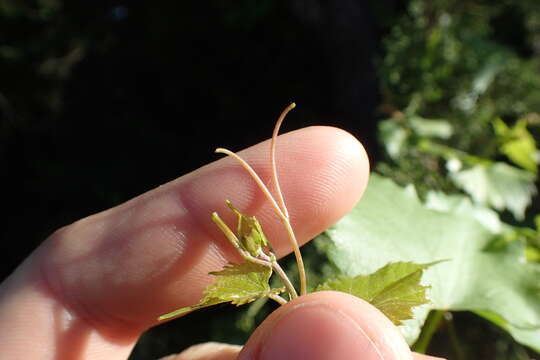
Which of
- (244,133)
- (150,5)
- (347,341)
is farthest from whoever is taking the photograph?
(150,5)

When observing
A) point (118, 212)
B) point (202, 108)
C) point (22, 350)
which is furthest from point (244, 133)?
point (22, 350)

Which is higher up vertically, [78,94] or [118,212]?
[118,212]

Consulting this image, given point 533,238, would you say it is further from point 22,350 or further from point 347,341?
point 22,350

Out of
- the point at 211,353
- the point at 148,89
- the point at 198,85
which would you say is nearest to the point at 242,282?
the point at 211,353

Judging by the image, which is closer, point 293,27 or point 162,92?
point 293,27

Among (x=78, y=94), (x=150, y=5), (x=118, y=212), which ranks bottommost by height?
(x=78, y=94)

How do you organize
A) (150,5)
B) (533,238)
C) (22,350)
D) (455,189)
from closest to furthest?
(22,350)
(533,238)
(455,189)
(150,5)

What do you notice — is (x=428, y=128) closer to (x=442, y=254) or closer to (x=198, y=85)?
(x=442, y=254)
